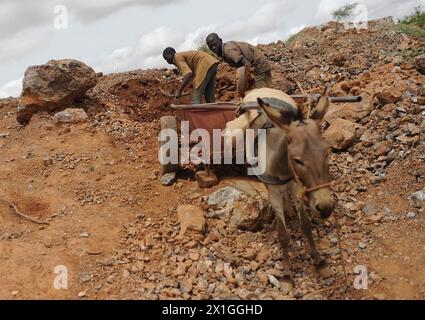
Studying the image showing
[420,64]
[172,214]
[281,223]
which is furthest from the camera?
[420,64]

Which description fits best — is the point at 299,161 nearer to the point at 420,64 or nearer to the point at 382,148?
the point at 382,148

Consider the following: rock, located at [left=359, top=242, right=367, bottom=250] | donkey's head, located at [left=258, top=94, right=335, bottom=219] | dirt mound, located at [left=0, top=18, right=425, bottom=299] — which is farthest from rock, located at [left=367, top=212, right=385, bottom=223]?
donkey's head, located at [left=258, top=94, right=335, bottom=219]

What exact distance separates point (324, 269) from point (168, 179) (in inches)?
115

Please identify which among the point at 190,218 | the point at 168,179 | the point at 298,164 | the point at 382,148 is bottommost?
the point at 190,218

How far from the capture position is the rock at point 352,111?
7.69 m

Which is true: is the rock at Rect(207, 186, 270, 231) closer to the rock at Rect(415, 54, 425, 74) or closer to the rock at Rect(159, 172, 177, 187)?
the rock at Rect(159, 172, 177, 187)

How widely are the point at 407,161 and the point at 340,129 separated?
1178mm

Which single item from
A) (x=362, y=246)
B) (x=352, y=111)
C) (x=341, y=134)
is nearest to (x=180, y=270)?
(x=362, y=246)

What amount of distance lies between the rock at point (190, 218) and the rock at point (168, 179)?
989 millimetres

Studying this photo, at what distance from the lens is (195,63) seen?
7871mm

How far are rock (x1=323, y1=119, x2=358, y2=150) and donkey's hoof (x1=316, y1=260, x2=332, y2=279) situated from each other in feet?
8.77

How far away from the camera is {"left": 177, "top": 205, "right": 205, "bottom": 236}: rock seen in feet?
18.3

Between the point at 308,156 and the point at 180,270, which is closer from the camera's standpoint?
the point at 308,156

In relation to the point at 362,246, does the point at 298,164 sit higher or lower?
higher
